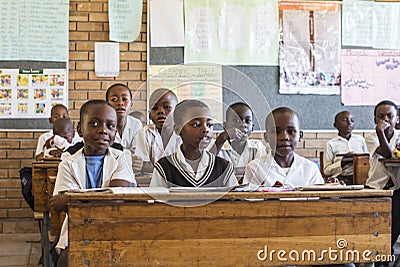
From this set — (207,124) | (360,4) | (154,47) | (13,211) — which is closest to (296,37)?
(360,4)

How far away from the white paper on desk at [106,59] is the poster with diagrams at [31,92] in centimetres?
28

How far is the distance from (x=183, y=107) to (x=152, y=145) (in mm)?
187

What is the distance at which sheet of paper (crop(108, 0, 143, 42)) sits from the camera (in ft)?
17.4

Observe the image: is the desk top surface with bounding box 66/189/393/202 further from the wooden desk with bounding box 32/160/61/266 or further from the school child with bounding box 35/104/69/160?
the school child with bounding box 35/104/69/160

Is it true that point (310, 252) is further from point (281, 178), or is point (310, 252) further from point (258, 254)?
point (281, 178)

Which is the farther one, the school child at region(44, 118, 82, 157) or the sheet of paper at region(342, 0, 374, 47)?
the sheet of paper at region(342, 0, 374, 47)

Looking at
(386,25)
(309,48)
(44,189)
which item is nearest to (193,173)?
(44,189)

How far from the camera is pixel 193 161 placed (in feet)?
7.86

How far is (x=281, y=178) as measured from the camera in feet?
8.93

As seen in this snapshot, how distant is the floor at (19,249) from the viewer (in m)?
4.48

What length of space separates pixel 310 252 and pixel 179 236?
1.41 feet
